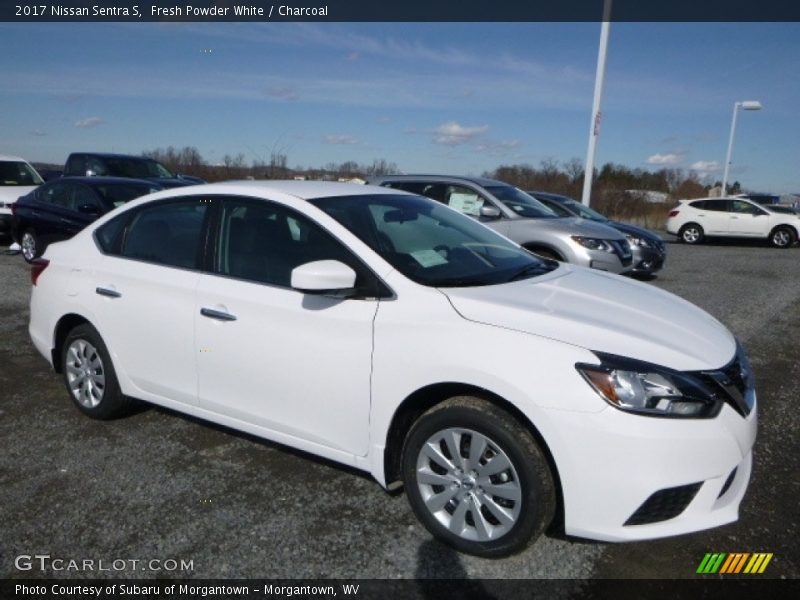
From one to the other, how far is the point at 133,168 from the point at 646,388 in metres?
13.4

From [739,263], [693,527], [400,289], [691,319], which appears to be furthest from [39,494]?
[739,263]

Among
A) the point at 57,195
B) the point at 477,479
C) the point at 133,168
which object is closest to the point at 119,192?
the point at 57,195

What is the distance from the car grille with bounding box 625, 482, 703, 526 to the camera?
238 centimetres

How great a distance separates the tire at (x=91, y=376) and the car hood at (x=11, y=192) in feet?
31.6

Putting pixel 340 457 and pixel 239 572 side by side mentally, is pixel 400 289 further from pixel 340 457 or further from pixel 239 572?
pixel 239 572

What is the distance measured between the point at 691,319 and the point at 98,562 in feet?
9.81

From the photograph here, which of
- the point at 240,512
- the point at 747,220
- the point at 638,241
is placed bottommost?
the point at 240,512

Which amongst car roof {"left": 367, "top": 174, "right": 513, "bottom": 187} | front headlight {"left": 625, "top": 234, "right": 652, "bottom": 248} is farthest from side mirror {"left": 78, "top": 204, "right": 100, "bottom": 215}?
front headlight {"left": 625, "top": 234, "right": 652, "bottom": 248}

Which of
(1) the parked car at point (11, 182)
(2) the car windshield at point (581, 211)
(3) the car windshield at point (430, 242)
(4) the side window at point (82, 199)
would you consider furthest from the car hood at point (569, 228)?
(1) the parked car at point (11, 182)

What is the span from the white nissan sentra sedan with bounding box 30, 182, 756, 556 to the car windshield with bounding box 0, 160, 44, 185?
35.2ft

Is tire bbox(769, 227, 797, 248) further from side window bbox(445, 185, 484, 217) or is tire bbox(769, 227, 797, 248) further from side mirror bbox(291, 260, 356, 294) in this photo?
side mirror bbox(291, 260, 356, 294)

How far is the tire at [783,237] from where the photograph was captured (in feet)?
59.8

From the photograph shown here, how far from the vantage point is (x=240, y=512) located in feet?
9.98

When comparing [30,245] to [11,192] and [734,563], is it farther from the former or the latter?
[734,563]
